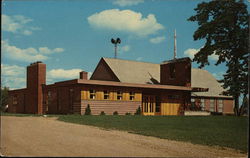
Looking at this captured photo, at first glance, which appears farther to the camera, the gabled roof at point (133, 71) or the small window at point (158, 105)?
the gabled roof at point (133, 71)

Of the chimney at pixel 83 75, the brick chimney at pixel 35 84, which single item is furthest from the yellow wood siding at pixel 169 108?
the brick chimney at pixel 35 84

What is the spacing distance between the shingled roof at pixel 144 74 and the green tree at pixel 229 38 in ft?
32.3

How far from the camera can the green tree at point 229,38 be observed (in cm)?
2627

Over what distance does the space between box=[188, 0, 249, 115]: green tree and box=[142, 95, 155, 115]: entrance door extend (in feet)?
22.4

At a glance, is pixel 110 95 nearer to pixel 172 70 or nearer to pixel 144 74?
pixel 172 70

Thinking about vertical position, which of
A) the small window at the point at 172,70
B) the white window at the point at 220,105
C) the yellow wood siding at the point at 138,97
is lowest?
the white window at the point at 220,105

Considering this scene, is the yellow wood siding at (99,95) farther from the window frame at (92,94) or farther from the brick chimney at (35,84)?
the brick chimney at (35,84)

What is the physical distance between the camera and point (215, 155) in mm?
8766

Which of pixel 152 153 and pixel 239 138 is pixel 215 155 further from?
pixel 239 138

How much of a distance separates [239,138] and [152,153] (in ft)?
17.7

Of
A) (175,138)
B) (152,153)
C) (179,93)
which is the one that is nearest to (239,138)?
(175,138)

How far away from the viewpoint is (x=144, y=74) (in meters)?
38.5

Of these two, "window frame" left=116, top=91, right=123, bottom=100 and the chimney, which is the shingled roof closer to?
the chimney

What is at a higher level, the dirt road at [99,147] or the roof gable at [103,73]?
the roof gable at [103,73]
